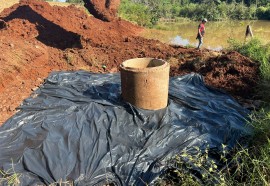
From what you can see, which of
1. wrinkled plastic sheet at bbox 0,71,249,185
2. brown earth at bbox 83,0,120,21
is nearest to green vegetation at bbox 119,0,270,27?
brown earth at bbox 83,0,120,21

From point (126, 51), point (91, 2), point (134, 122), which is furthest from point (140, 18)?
point (134, 122)

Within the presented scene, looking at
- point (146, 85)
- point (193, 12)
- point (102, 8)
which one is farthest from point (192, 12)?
point (146, 85)

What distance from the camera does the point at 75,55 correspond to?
840 cm

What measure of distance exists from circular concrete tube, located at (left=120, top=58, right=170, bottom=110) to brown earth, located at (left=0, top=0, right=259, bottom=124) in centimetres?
201

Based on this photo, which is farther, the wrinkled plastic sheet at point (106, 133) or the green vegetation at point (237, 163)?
the wrinkled plastic sheet at point (106, 133)

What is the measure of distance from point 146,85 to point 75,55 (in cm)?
398

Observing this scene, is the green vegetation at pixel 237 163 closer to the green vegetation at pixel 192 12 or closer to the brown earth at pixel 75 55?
the brown earth at pixel 75 55

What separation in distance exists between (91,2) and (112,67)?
3.30m

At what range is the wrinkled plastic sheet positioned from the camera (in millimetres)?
3887

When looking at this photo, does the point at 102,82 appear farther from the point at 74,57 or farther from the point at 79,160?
the point at 79,160

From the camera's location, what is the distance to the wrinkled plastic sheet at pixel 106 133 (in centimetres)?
389

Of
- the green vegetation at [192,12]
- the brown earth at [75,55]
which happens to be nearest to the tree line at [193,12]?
the green vegetation at [192,12]

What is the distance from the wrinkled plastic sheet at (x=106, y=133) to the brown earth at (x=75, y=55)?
66 centimetres

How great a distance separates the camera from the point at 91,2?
402 inches
